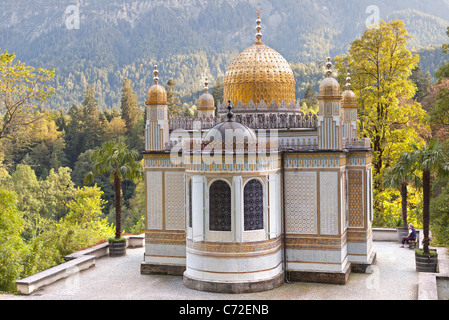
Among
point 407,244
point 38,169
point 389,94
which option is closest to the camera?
point 407,244

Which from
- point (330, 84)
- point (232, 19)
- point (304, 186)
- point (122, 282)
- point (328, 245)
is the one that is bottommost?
point (122, 282)

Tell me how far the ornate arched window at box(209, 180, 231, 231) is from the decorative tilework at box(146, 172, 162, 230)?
301cm

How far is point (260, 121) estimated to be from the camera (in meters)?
18.1

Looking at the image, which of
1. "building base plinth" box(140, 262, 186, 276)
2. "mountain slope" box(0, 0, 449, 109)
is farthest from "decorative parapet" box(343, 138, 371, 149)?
"mountain slope" box(0, 0, 449, 109)

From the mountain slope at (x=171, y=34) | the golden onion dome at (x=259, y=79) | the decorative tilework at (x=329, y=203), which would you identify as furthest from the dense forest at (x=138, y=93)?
the decorative tilework at (x=329, y=203)

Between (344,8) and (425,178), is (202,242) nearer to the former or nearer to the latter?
(425,178)

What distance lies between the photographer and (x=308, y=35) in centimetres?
13938

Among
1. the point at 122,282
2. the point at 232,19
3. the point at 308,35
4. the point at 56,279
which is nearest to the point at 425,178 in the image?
the point at 122,282

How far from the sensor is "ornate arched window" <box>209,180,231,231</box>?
51.1 feet

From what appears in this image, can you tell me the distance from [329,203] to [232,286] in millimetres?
3966

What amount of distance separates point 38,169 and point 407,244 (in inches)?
2026

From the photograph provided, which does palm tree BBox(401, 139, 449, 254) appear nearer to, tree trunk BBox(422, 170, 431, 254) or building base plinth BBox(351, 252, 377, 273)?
tree trunk BBox(422, 170, 431, 254)

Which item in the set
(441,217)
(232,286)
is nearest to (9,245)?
(232,286)

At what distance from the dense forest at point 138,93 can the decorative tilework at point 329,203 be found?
3.02 metres
